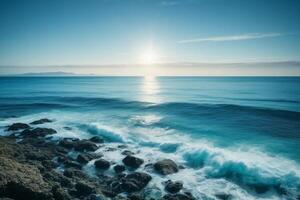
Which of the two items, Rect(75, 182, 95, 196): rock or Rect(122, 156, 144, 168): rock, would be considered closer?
Rect(75, 182, 95, 196): rock

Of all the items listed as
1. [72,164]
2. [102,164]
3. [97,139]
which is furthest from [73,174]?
[97,139]

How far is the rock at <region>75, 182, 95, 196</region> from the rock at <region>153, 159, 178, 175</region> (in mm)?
5670

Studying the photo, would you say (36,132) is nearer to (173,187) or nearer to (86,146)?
(86,146)

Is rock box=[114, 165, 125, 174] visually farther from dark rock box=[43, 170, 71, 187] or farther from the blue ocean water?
dark rock box=[43, 170, 71, 187]

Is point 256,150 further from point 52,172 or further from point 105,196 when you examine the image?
point 52,172

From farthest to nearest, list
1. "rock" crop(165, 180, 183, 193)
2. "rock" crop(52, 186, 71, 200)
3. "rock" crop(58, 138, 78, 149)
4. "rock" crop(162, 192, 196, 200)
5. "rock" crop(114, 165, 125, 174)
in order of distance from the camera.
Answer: "rock" crop(58, 138, 78, 149)
"rock" crop(114, 165, 125, 174)
"rock" crop(165, 180, 183, 193)
"rock" crop(162, 192, 196, 200)
"rock" crop(52, 186, 71, 200)

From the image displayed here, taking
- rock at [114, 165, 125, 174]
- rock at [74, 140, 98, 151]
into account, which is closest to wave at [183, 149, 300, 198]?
rock at [114, 165, 125, 174]

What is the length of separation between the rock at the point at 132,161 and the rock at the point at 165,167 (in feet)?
4.81

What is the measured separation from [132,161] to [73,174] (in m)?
4.85

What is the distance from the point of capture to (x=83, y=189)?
16.1 meters

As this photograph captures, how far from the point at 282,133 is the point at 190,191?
18.7 m

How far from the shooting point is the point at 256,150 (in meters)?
Result: 25.0

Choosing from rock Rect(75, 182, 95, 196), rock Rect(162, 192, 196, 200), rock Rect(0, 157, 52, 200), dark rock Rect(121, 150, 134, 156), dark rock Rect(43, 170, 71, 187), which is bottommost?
rock Rect(162, 192, 196, 200)

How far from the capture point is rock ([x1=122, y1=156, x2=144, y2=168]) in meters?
21.0
